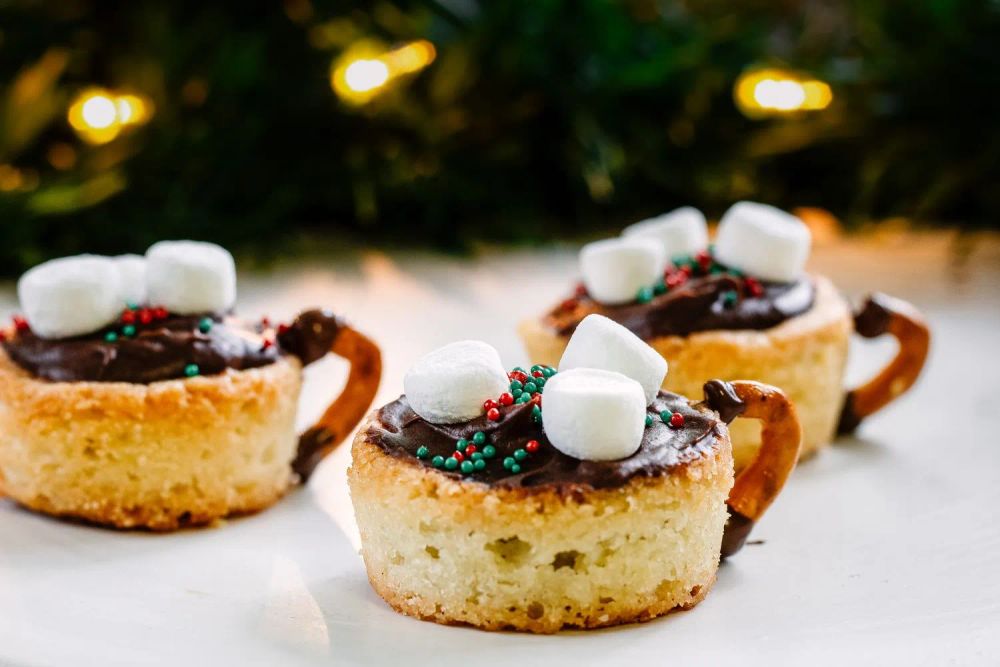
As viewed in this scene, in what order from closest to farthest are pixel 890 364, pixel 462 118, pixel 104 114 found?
pixel 890 364
pixel 104 114
pixel 462 118

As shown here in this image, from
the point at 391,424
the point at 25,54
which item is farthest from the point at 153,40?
the point at 391,424

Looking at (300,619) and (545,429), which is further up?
(545,429)

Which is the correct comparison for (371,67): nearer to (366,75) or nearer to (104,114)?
(366,75)

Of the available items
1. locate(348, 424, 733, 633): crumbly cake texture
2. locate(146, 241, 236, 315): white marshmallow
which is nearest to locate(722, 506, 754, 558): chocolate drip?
locate(348, 424, 733, 633): crumbly cake texture

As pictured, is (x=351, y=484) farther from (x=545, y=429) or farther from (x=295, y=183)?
(x=295, y=183)

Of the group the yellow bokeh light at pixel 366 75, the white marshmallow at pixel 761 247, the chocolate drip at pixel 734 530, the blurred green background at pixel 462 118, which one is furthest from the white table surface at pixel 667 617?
the blurred green background at pixel 462 118

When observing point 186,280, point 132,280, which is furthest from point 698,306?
point 132,280
